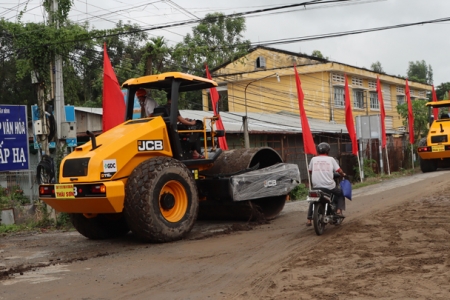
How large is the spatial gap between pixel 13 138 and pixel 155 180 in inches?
259

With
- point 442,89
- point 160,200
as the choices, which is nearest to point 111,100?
point 160,200

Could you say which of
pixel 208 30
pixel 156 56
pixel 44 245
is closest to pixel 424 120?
pixel 156 56

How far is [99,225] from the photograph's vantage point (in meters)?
10.5

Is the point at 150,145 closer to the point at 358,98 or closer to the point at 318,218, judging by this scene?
the point at 318,218

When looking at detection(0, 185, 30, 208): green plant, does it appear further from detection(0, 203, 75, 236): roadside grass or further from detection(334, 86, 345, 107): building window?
detection(334, 86, 345, 107): building window

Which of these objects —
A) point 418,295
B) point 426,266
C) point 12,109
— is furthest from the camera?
point 12,109

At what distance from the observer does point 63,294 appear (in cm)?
638

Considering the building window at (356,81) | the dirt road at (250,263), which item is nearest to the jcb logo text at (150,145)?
the dirt road at (250,263)

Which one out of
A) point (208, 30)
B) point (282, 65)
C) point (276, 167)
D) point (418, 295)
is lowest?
point (418, 295)

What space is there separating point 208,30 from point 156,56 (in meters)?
27.1

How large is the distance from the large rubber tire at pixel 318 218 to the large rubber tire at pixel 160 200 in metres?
2.09

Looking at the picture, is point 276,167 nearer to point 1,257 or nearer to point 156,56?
point 1,257

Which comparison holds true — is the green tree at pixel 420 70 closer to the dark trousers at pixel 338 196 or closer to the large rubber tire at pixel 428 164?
the large rubber tire at pixel 428 164

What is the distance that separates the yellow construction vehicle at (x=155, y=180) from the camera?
9.19m
